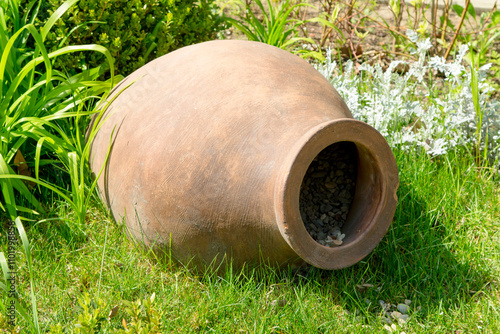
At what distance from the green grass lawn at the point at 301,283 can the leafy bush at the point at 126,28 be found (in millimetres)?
870

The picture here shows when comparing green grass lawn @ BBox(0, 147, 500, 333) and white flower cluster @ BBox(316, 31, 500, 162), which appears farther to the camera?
white flower cluster @ BBox(316, 31, 500, 162)

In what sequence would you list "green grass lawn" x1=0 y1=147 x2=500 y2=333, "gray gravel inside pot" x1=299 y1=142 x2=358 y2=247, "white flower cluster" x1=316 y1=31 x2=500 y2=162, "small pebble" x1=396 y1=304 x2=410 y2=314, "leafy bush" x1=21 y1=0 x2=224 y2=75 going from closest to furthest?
"green grass lawn" x1=0 y1=147 x2=500 y2=333 < "small pebble" x1=396 y1=304 x2=410 y2=314 < "gray gravel inside pot" x1=299 y1=142 x2=358 y2=247 < "leafy bush" x1=21 y1=0 x2=224 y2=75 < "white flower cluster" x1=316 y1=31 x2=500 y2=162

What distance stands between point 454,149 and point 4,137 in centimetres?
221

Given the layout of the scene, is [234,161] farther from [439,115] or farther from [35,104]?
[439,115]

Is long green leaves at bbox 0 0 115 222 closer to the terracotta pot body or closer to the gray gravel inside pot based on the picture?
the terracotta pot body

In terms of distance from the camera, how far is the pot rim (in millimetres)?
1776

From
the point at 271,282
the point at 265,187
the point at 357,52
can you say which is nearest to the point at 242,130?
the point at 265,187

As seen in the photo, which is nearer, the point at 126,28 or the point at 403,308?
the point at 403,308

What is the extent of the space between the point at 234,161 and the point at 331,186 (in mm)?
A: 552

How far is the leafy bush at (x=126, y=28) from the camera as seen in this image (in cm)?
271

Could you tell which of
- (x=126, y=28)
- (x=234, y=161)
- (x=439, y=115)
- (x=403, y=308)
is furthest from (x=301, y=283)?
(x=126, y=28)

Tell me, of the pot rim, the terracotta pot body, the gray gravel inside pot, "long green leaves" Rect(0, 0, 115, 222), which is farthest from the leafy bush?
the pot rim

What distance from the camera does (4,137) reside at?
7.69 ft

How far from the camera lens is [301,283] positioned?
217 centimetres
